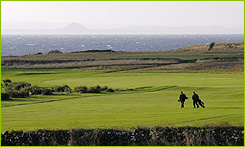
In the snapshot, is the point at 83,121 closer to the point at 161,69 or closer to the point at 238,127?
the point at 238,127

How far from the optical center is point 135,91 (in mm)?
34250

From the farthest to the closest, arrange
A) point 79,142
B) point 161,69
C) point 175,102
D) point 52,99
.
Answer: point 161,69, point 52,99, point 175,102, point 79,142

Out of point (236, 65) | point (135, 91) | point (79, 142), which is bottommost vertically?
point (79, 142)

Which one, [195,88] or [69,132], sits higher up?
[195,88]

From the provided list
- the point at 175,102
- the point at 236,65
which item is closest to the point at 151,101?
the point at 175,102

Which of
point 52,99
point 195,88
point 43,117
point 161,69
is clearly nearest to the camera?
point 43,117

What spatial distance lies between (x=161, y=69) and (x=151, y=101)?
34.3 m

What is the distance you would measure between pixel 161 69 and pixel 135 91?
26.5 meters

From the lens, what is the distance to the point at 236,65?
205ft

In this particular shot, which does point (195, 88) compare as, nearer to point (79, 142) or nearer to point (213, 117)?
point (213, 117)

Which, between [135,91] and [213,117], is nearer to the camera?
[213,117]

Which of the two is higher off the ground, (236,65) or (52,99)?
(236,65)

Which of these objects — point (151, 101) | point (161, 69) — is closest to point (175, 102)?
point (151, 101)

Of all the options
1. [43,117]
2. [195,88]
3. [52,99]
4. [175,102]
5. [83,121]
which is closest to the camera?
→ [83,121]
